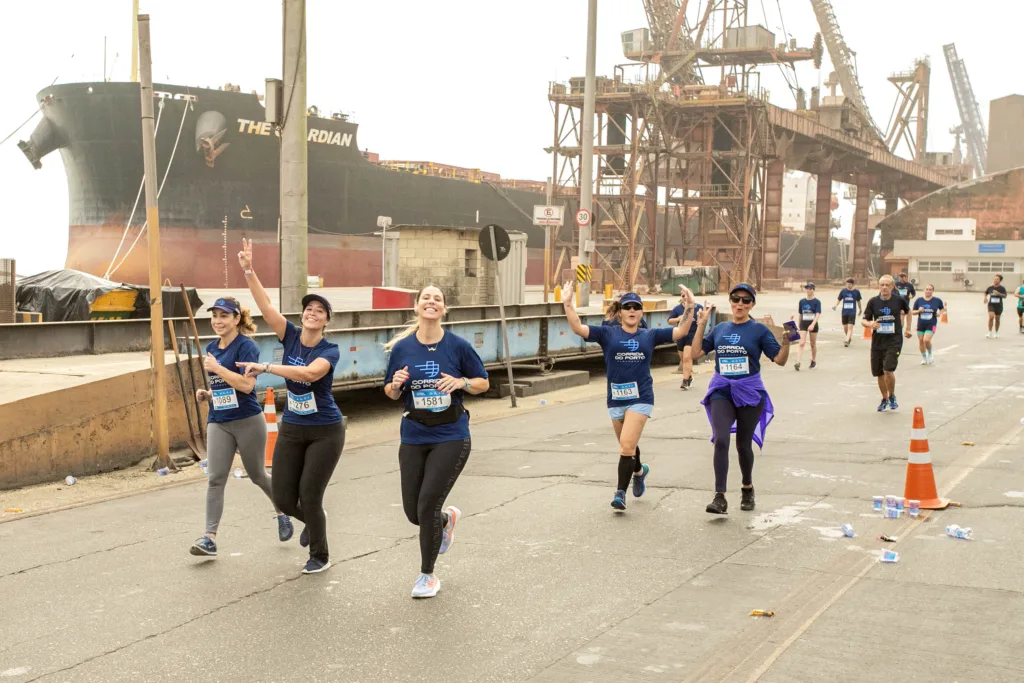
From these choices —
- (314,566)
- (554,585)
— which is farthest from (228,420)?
(554,585)

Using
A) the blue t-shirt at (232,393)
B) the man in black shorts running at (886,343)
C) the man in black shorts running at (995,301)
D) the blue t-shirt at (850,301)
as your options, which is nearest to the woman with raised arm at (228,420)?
the blue t-shirt at (232,393)

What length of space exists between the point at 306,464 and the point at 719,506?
3441 mm

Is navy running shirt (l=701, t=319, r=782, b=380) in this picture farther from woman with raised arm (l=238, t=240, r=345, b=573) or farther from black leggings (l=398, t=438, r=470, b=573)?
woman with raised arm (l=238, t=240, r=345, b=573)

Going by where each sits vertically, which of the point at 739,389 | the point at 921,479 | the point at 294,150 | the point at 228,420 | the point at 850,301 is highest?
the point at 294,150

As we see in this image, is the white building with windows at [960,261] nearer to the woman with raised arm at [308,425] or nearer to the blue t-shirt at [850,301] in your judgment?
the blue t-shirt at [850,301]


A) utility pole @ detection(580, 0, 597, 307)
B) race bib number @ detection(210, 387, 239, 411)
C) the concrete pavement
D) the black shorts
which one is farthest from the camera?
utility pole @ detection(580, 0, 597, 307)

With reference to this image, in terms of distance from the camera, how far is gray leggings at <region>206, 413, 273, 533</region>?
7.03 meters

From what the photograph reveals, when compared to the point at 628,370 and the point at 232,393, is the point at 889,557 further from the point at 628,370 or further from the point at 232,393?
the point at 232,393

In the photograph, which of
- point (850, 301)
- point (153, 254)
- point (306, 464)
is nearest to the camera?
point (306, 464)

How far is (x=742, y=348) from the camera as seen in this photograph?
832cm

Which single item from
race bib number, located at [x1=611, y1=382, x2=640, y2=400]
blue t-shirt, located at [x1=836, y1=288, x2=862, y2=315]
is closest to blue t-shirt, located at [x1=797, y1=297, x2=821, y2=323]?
blue t-shirt, located at [x1=836, y1=288, x2=862, y2=315]

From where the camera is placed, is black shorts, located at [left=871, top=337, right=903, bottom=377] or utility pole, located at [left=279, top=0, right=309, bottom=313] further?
utility pole, located at [left=279, top=0, right=309, bottom=313]

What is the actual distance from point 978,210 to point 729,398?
8793cm

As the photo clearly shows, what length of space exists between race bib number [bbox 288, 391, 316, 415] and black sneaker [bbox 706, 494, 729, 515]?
3441 mm
